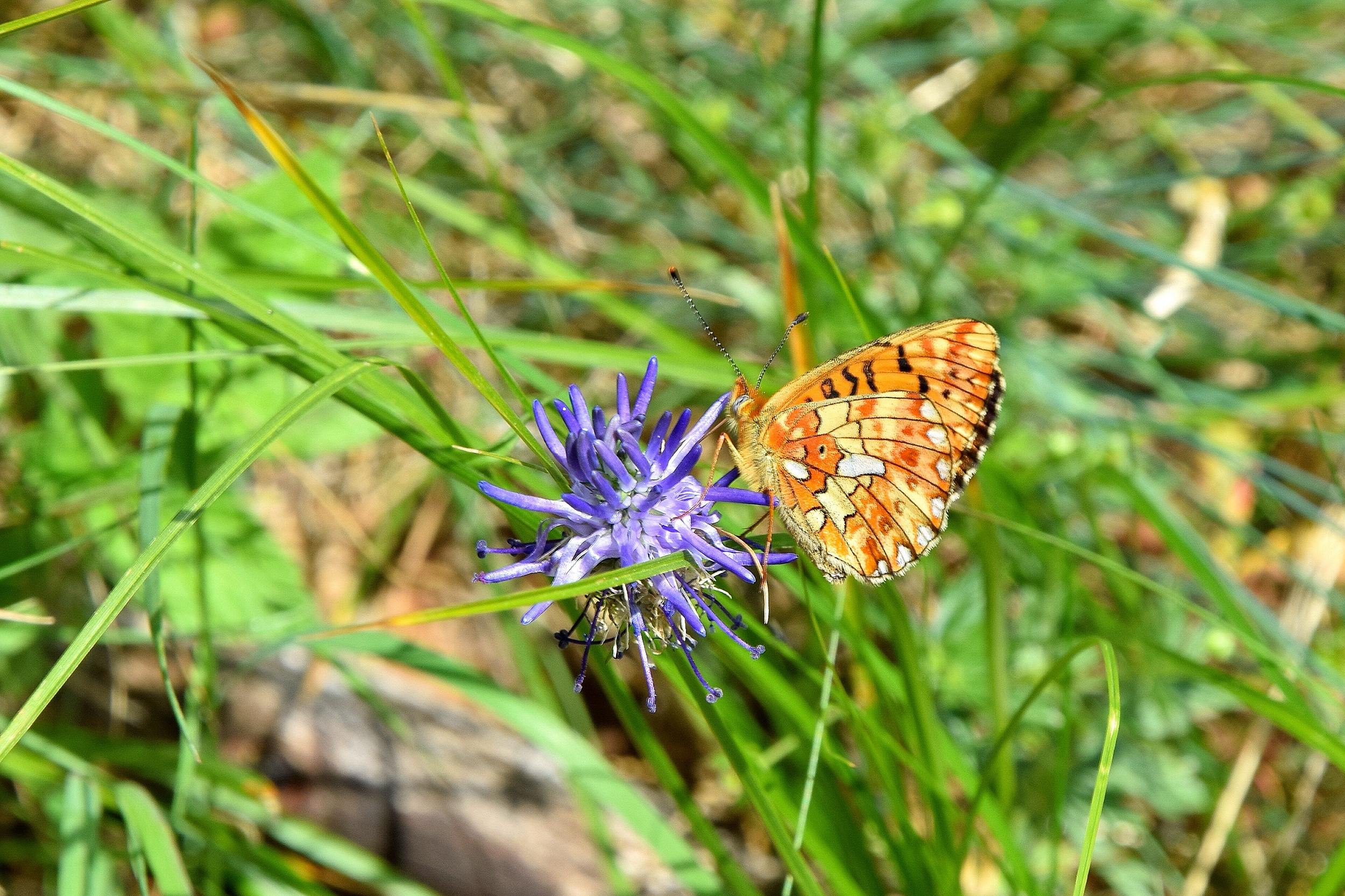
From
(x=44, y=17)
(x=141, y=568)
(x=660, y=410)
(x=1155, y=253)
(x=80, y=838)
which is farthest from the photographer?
(x=660, y=410)

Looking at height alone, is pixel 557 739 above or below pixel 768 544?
below

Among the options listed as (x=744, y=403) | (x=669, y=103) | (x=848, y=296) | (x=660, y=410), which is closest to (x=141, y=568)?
(x=744, y=403)

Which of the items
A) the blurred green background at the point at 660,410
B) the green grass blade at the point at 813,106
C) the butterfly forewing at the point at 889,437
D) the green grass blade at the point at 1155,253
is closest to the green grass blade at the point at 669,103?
the blurred green background at the point at 660,410

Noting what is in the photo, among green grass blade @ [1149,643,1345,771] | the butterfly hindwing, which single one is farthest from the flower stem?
green grass blade @ [1149,643,1345,771]

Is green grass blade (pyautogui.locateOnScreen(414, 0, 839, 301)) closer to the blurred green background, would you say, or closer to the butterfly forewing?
the blurred green background

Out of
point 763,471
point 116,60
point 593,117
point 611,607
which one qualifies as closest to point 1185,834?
point 763,471

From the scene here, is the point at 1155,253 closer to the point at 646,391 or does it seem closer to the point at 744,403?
the point at 744,403

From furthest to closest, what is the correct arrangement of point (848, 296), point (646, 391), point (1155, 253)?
point (1155, 253)
point (848, 296)
point (646, 391)
